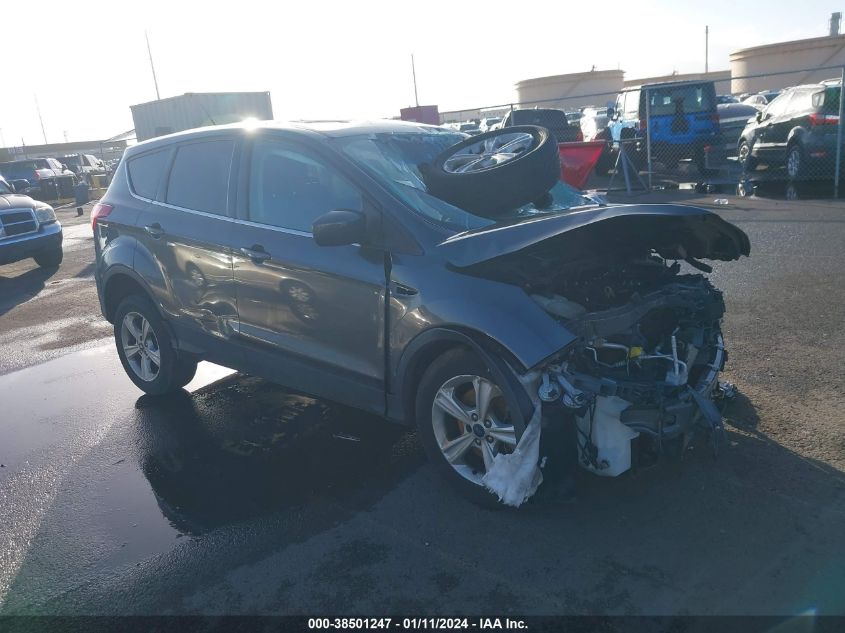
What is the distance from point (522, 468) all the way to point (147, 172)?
12.8 feet

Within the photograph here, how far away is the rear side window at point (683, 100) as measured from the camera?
17125 mm

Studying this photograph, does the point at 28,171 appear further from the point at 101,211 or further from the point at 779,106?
the point at 101,211

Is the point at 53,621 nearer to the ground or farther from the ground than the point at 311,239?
nearer to the ground

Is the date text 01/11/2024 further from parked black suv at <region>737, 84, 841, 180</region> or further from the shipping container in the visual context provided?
the shipping container

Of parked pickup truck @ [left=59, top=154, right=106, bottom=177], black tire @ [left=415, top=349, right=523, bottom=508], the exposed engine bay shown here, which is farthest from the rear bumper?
parked pickup truck @ [left=59, top=154, right=106, bottom=177]

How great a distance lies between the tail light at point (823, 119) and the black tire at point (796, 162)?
1.57 ft

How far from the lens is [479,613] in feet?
9.80

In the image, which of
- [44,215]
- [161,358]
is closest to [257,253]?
[161,358]

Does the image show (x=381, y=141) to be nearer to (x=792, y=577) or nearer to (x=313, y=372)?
(x=313, y=372)

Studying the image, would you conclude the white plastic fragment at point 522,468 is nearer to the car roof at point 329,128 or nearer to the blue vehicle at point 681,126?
the car roof at point 329,128

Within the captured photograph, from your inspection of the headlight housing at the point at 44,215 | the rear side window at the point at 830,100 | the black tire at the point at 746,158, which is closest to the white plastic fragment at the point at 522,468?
the headlight housing at the point at 44,215

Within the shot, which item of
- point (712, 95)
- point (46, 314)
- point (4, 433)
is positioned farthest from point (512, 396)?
point (712, 95)

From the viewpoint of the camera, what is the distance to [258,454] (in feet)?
15.4

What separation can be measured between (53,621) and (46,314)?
23.3 feet
